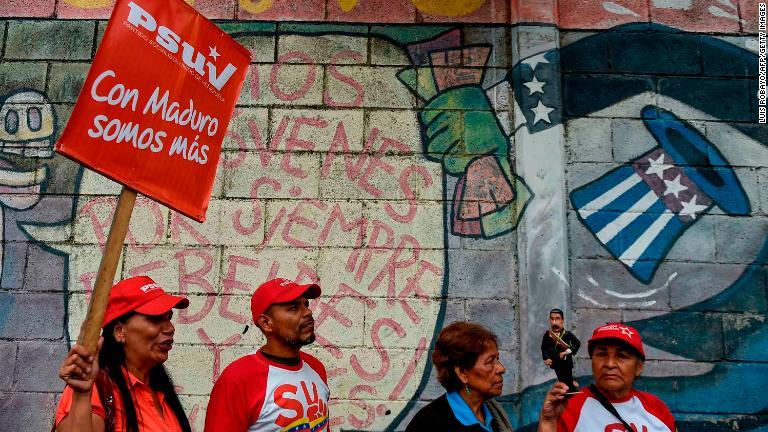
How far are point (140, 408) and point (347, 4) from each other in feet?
10.2

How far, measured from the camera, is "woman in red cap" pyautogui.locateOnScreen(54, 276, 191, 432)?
7.20 ft

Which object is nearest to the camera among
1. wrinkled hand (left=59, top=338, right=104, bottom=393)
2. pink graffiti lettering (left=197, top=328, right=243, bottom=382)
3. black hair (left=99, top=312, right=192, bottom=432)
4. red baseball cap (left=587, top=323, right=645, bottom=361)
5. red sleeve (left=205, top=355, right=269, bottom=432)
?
wrinkled hand (left=59, top=338, right=104, bottom=393)

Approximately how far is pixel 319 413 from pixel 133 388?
2.44ft

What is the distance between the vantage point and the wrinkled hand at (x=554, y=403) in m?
2.67

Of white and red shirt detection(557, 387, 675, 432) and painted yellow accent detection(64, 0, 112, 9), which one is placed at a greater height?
painted yellow accent detection(64, 0, 112, 9)

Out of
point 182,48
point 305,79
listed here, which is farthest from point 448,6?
point 182,48

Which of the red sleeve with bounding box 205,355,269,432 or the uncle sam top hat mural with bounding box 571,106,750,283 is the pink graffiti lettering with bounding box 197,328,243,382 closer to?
the red sleeve with bounding box 205,355,269,432

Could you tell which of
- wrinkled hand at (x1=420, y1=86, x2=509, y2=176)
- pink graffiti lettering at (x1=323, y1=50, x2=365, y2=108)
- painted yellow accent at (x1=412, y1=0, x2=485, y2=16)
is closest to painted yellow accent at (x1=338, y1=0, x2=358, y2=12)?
pink graffiti lettering at (x1=323, y1=50, x2=365, y2=108)

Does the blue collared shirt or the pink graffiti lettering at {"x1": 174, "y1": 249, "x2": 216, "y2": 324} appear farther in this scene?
the pink graffiti lettering at {"x1": 174, "y1": 249, "x2": 216, "y2": 324}

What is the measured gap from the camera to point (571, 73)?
4527 mm

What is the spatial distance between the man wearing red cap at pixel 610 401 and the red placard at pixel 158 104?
161 cm

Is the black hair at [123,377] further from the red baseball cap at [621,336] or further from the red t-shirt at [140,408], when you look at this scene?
the red baseball cap at [621,336]

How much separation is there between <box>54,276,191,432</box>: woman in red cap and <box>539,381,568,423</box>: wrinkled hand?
4.57 feet

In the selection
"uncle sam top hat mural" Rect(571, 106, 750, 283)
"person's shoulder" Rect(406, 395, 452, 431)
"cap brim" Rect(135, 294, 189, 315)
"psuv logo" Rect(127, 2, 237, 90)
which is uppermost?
"psuv logo" Rect(127, 2, 237, 90)
